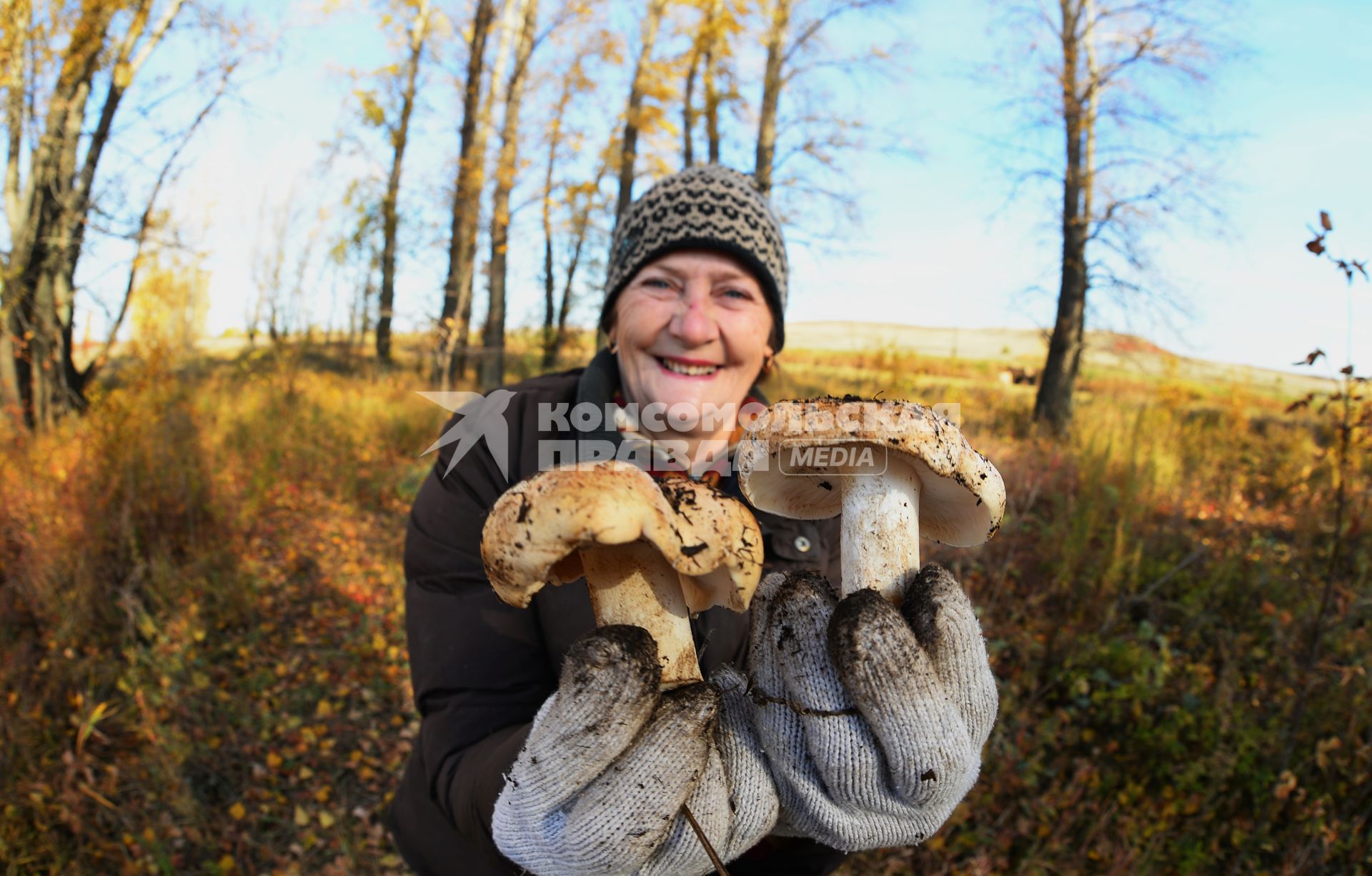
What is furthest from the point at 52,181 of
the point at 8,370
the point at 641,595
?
the point at 641,595

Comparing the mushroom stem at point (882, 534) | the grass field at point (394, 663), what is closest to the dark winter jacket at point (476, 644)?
the mushroom stem at point (882, 534)

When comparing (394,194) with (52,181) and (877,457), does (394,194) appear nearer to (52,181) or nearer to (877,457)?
(52,181)

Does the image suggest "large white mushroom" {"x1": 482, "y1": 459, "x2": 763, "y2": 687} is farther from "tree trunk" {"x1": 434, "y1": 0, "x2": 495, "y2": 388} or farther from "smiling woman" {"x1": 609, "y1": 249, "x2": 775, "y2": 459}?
"tree trunk" {"x1": 434, "y1": 0, "x2": 495, "y2": 388}

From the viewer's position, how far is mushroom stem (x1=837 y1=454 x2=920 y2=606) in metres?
1.35

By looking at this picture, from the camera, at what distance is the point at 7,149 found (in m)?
7.28

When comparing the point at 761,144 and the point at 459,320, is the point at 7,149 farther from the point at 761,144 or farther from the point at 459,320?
the point at 761,144

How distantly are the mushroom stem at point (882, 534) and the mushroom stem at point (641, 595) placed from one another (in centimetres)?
37

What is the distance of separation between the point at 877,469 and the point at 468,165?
13.7 metres

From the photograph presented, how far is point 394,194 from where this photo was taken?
19.5m

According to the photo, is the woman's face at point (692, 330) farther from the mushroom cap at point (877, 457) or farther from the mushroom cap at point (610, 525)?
the mushroom cap at point (610, 525)

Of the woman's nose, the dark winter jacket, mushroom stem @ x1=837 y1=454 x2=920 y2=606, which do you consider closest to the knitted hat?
the woman's nose

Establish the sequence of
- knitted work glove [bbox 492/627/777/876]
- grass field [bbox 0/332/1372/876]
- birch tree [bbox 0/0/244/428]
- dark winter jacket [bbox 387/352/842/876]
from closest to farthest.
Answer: knitted work glove [bbox 492/627/777/876] → dark winter jacket [bbox 387/352/842/876] → grass field [bbox 0/332/1372/876] → birch tree [bbox 0/0/244/428]

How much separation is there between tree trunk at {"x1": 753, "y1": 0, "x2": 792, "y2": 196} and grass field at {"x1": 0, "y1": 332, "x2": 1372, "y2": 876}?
5.75m

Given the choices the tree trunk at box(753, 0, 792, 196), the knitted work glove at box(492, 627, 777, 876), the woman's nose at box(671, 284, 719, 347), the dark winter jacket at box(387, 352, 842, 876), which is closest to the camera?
the knitted work glove at box(492, 627, 777, 876)
